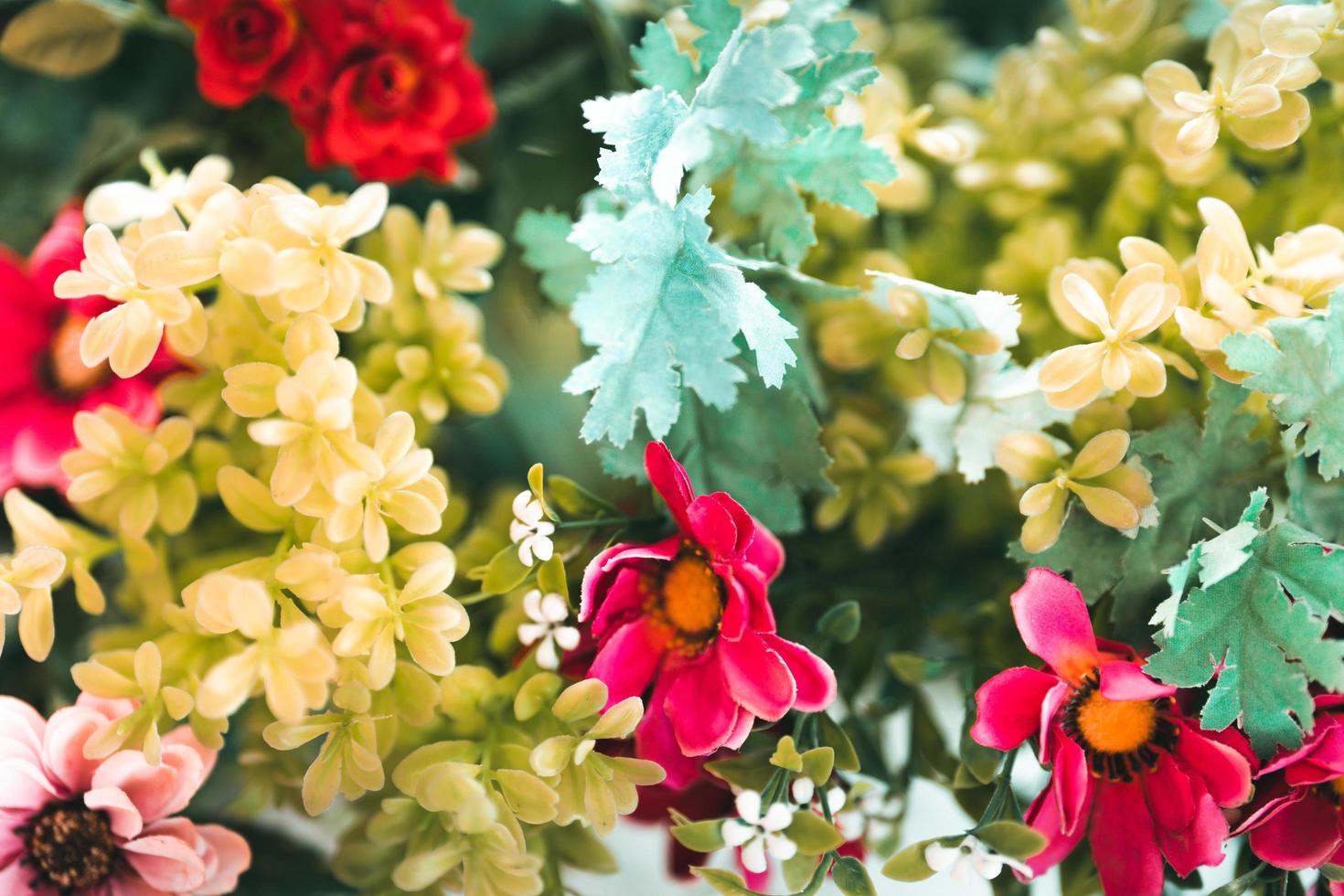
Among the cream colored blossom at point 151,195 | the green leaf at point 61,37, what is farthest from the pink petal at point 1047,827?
the green leaf at point 61,37

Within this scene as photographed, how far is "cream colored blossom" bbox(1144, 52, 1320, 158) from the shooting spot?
0.32m

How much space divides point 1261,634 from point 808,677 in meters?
0.13

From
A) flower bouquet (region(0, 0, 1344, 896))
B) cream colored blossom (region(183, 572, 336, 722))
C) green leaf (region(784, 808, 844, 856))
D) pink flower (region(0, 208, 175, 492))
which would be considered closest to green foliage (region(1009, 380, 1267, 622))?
flower bouquet (region(0, 0, 1344, 896))

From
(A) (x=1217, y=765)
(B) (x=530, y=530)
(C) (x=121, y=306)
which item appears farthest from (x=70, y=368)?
(A) (x=1217, y=765)

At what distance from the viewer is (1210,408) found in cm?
32

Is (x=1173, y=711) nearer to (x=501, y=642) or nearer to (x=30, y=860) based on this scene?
(x=501, y=642)

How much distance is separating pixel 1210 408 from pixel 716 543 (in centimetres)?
16

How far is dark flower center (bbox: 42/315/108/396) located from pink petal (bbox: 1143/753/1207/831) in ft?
1.32

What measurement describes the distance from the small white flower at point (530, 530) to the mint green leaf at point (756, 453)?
A: 5 centimetres

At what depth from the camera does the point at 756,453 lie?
0.36 m

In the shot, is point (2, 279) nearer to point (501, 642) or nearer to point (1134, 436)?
point (501, 642)

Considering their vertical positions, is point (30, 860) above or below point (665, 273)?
below

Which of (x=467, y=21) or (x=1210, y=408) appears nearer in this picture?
(x=1210, y=408)

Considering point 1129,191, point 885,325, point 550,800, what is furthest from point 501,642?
point 1129,191
